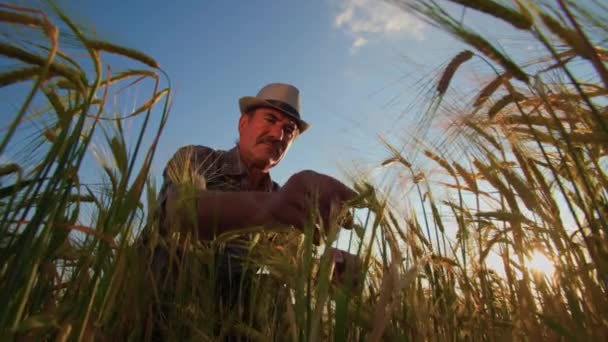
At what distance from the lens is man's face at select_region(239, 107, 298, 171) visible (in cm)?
244

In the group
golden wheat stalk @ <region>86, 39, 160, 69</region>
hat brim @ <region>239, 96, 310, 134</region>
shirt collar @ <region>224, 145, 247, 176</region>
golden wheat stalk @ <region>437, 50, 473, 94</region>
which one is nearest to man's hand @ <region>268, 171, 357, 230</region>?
golden wheat stalk @ <region>437, 50, 473, 94</region>

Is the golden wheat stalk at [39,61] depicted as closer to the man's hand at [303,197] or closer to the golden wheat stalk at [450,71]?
the man's hand at [303,197]

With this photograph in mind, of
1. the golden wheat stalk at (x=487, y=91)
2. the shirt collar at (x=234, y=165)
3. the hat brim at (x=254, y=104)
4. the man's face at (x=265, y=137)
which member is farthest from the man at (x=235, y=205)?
the hat brim at (x=254, y=104)

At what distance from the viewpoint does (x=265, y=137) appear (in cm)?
248

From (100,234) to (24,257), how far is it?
104 millimetres

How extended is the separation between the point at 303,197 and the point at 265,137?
127cm

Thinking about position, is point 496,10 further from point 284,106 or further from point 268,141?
point 284,106

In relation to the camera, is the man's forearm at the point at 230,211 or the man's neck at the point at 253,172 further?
the man's neck at the point at 253,172

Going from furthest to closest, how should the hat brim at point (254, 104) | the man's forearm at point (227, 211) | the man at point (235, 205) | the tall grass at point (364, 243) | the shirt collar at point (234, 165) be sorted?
the hat brim at point (254, 104) < the shirt collar at point (234, 165) < the man's forearm at point (227, 211) < the man at point (235, 205) < the tall grass at point (364, 243)

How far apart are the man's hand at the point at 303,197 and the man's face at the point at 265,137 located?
44.4 inches

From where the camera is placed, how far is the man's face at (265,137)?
2443 mm

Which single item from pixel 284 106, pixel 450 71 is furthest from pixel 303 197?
pixel 284 106

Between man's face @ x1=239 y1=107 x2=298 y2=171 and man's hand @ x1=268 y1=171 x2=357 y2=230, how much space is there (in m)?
1.13

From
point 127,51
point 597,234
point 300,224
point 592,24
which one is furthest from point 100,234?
point 592,24
